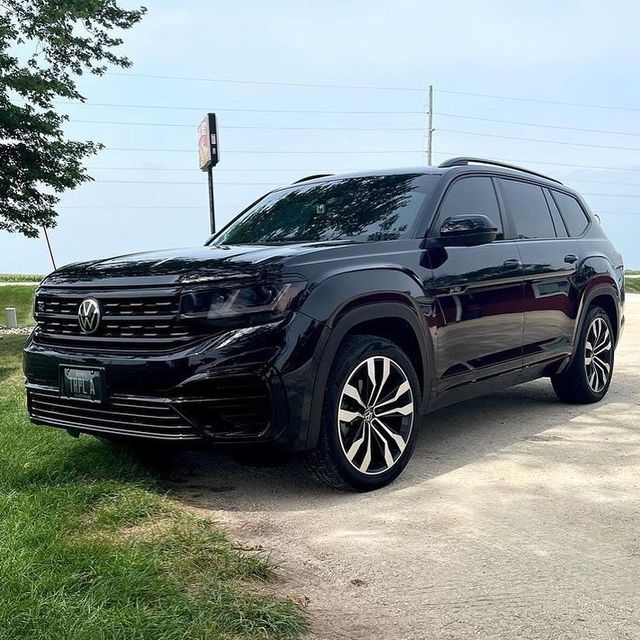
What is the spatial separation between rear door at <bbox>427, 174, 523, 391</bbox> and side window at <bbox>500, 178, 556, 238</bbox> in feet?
0.71

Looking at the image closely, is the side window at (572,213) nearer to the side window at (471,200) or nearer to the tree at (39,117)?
the side window at (471,200)

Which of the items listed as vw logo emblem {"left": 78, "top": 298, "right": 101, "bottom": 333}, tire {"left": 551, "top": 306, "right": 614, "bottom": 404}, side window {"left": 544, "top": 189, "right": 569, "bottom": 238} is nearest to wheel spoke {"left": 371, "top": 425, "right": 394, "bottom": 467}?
vw logo emblem {"left": 78, "top": 298, "right": 101, "bottom": 333}

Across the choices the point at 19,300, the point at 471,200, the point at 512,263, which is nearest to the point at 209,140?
the point at 471,200

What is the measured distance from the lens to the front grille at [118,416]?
3.77 m

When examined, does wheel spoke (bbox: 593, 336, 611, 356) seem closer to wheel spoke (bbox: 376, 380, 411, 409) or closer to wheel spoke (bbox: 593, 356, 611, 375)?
wheel spoke (bbox: 593, 356, 611, 375)

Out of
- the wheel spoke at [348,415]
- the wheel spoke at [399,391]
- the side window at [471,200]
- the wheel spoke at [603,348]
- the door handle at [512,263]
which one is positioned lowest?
the wheel spoke at [603,348]

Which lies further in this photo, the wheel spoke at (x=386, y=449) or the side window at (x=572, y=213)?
the side window at (x=572, y=213)

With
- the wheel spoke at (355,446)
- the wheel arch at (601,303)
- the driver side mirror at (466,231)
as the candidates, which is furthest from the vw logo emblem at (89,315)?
the wheel arch at (601,303)

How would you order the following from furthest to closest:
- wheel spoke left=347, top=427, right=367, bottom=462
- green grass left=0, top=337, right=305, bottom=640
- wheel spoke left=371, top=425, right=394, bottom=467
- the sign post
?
1. the sign post
2. wheel spoke left=371, top=425, right=394, bottom=467
3. wheel spoke left=347, top=427, right=367, bottom=462
4. green grass left=0, top=337, right=305, bottom=640

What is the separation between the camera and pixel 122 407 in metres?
3.90

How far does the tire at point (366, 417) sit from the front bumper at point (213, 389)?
0.28m

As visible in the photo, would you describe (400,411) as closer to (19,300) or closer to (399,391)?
(399,391)

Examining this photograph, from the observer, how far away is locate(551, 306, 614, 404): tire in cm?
633

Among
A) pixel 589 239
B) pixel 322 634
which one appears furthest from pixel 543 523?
pixel 589 239
